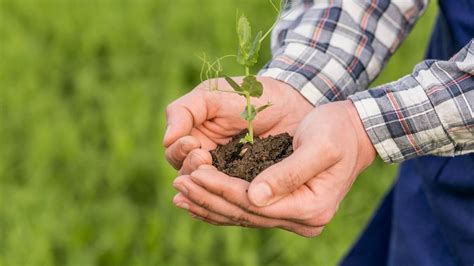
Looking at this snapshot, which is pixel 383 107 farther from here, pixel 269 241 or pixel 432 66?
pixel 269 241

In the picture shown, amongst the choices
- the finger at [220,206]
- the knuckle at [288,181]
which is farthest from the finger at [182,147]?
the knuckle at [288,181]

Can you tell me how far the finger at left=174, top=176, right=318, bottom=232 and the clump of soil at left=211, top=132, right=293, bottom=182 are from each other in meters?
0.05

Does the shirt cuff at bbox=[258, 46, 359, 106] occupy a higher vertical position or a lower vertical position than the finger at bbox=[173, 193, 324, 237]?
higher

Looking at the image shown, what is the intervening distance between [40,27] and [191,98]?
2871 millimetres

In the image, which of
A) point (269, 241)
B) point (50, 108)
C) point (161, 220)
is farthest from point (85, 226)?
point (50, 108)

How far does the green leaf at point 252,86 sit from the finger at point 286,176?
0.47ft

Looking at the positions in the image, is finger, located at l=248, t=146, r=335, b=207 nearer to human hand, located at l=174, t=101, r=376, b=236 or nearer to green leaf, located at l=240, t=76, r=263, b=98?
human hand, located at l=174, t=101, r=376, b=236

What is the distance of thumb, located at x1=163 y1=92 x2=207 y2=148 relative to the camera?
4.80ft

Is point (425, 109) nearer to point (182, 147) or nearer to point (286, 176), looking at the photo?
point (286, 176)

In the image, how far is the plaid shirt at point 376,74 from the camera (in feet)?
4.42

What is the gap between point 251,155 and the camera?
1417mm

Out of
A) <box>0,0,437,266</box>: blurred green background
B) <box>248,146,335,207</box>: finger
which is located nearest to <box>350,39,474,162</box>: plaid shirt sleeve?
<box>248,146,335,207</box>: finger

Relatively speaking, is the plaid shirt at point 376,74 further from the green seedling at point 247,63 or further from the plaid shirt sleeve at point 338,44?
the green seedling at point 247,63

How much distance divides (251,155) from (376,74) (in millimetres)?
392
